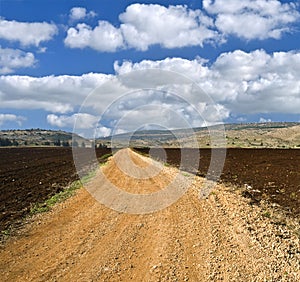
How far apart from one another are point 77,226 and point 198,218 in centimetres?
383

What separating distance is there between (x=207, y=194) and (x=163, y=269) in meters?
9.12

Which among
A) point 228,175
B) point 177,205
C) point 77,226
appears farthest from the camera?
point 228,175

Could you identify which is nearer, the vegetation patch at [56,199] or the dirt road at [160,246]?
the dirt road at [160,246]

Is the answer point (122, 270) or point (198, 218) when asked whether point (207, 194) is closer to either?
point (198, 218)

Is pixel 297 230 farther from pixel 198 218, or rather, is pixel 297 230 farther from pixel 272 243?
pixel 198 218

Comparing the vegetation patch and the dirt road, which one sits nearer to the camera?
the dirt road

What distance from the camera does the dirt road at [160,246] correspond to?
8.42 m

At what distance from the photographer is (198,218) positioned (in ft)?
41.7

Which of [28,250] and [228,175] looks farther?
[228,175]

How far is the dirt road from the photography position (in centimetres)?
842

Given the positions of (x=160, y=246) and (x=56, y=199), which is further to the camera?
(x=56, y=199)

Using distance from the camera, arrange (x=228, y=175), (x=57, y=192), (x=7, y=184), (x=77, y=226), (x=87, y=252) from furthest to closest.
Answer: (x=228, y=175) < (x=7, y=184) < (x=57, y=192) < (x=77, y=226) < (x=87, y=252)

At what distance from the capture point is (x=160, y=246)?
9.99 meters

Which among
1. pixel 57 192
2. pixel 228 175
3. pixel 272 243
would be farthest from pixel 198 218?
pixel 228 175
